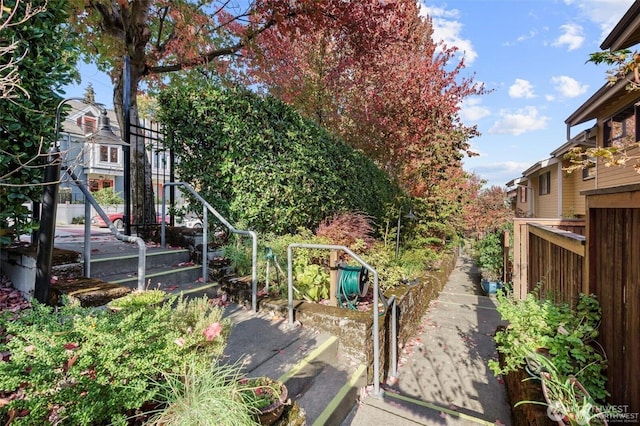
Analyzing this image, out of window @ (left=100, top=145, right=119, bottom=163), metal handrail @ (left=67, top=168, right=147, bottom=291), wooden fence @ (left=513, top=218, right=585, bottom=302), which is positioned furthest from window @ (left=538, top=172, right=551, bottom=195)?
window @ (left=100, top=145, right=119, bottom=163)

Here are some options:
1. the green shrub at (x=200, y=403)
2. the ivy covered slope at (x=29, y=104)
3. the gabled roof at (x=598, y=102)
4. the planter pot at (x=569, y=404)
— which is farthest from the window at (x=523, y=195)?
the ivy covered slope at (x=29, y=104)

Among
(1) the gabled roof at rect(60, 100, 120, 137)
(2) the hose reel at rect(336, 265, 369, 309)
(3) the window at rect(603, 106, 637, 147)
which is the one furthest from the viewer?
(3) the window at rect(603, 106, 637, 147)

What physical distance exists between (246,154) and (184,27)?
4.05 metres

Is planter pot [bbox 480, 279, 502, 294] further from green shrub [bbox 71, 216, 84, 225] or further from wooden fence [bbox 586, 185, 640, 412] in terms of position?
green shrub [bbox 71, 216, 84, 225]

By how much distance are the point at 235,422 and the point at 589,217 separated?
9.78 ft

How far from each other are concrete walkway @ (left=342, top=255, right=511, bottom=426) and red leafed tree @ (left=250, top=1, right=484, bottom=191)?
15.3 ft

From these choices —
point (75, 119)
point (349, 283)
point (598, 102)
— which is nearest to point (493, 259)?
point (598, 102)

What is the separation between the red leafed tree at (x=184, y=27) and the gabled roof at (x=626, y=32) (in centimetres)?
391

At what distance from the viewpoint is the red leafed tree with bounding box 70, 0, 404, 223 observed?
19.1 feet

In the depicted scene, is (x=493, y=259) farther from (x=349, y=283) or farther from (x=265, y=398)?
(x=265, y=398)

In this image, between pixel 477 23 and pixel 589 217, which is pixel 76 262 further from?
pixel 477 23

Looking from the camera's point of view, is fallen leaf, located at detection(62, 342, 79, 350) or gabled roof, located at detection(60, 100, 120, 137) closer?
fallen leaf, located at detection(62, 342, 79, 350)

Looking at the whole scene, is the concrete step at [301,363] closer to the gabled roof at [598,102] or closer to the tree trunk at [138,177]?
the tree trunk at [138,177]

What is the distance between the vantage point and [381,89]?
838 cm
